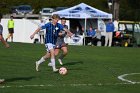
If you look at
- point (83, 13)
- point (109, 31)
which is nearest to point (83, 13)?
point (83, 13)

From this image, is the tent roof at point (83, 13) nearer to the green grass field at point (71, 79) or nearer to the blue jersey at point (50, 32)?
the green grass field at point (71, 79)

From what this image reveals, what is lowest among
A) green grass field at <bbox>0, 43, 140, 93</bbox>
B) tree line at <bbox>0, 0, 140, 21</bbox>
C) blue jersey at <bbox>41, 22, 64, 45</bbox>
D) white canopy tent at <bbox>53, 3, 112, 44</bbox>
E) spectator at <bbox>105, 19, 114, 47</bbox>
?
green grass field at <bbox>0, 43, 140, 93</bbox>

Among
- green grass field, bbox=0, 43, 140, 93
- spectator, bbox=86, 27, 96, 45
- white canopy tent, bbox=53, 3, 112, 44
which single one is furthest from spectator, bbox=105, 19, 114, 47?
green grass field, bbox=0, 43, 140, 93

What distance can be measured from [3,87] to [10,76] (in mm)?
2740

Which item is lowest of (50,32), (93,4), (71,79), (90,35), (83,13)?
(71,79)

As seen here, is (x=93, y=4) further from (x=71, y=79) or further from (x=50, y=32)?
(x=71, y=79)

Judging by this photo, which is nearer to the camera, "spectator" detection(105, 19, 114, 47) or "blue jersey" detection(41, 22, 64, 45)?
"blue jersey" detection(41, 22, 64, 45)

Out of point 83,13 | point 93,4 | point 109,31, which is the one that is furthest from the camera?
point 93,4

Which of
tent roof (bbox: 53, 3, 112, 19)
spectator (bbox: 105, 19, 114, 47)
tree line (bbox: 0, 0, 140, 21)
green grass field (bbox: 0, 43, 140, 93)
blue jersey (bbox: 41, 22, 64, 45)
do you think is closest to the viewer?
green grass field (bbox: 0, 43, 140, 93)

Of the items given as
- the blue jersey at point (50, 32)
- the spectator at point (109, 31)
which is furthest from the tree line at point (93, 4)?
the blue jersey at point (50, 32)

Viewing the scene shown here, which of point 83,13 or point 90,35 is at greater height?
point 83,13

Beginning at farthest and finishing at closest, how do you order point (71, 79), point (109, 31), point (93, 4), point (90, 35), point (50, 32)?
point (93, 4)
point (90, 35)
point (109, 31)
point (50, 32)
point (71, 79)

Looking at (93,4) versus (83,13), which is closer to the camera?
(83,13)

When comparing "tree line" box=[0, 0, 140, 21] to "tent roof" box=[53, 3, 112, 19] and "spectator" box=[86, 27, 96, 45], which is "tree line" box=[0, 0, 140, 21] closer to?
"tent roof" box=[53, 3, 112, 19]
